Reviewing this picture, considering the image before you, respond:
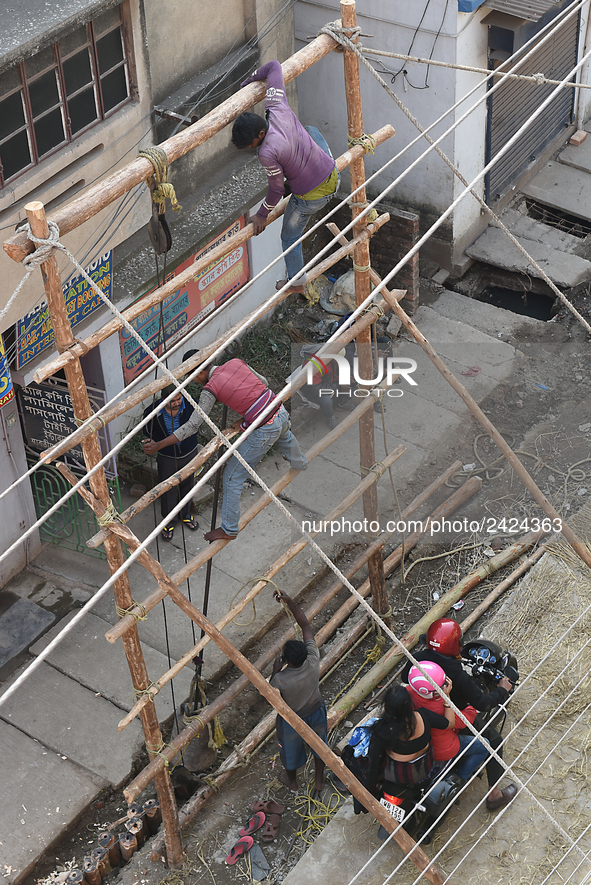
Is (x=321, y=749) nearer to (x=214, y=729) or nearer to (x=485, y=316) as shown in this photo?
(x=214, y=729)

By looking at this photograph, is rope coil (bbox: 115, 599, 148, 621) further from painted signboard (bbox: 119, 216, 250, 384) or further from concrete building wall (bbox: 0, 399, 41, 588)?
painted signboard (bbox: 119, 216, 250, 384)

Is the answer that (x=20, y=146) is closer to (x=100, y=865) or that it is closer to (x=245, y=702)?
(x=245, y=702)

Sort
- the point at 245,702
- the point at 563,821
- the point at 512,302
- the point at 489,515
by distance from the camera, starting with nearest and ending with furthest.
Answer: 1. the point at 563,821
2. the point at 245,702
3. the point at 489,515
4. the point at 512,302

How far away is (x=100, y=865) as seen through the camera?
6996 millimetres

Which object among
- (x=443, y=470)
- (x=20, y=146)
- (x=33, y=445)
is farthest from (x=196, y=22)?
(x=443, y=470)

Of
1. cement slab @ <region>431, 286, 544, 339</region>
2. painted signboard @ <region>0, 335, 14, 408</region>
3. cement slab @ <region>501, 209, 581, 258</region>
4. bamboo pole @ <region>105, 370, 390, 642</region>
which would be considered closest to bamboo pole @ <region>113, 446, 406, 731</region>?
bamboo pole @ <region>105, 370, 390, 642</region>

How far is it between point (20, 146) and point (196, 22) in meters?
2.70

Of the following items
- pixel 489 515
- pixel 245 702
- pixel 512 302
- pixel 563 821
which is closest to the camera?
pixel 563 821

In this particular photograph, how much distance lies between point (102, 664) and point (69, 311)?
2.95 meters

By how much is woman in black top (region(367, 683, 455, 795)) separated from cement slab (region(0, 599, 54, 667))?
3.48 metres

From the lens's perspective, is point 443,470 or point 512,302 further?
point 512,302

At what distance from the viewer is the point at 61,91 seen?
307 inches

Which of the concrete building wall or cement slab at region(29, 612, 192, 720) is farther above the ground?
the concrete building wall

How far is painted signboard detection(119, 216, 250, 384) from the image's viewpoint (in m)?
9.71
